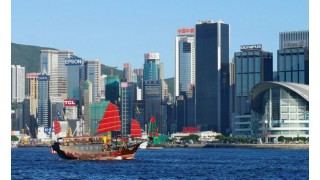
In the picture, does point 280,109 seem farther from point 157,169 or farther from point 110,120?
point 157,169

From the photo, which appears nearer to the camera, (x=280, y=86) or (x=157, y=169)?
(x=157, y=169)

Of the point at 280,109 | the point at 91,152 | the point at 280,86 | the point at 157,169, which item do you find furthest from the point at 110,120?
the point at 280,109

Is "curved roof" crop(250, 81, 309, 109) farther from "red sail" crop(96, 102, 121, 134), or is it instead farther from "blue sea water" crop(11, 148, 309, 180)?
"blue sea water" crop(11, 148, 309, 180)

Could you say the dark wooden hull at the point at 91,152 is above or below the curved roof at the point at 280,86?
below

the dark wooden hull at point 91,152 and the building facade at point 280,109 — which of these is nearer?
the dark wooden hull at point 91,152

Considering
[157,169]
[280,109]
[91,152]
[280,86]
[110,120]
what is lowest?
[91,152]

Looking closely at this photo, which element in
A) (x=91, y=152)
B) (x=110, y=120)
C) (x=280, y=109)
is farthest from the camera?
(x=280, y=109)

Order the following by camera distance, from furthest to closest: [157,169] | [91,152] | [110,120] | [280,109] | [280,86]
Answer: [280,109] < [280,86] < [110,120] < [91,152] < [157,169]

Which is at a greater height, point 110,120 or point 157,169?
point 110,120

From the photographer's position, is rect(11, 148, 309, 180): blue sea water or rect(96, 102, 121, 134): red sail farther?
rect(96, 102, 121, 134): red sail

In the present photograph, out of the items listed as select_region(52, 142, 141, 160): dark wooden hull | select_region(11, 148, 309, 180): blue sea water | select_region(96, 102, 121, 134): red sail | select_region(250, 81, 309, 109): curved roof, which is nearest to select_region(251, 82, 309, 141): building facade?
select_region(250, 81, 309, 109): curved roof

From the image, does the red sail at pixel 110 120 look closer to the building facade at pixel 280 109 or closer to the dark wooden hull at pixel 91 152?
the dark wooden hull at pixel 91 152

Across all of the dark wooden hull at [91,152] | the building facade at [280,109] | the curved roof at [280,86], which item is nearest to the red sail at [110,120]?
the dark wooden hull at [91,152]
